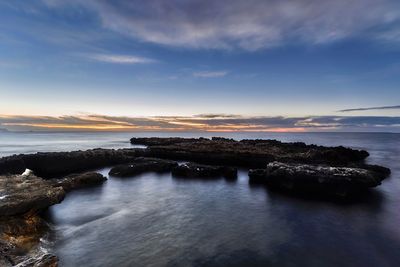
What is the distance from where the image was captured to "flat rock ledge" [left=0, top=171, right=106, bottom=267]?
11023 mm

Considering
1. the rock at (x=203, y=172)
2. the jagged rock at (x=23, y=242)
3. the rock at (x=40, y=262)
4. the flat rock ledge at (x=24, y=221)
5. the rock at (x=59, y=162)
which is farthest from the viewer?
the rock at (x=203, y=172)

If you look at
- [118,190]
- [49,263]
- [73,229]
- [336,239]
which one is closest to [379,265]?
[336,239]

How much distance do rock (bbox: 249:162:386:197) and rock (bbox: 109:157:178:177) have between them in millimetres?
15278

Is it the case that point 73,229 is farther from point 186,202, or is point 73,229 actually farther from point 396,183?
point 396,183

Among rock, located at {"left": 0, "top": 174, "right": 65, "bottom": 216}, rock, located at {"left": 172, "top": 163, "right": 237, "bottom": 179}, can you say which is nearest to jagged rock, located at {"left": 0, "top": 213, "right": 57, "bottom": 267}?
rock, located at {"left": 0, "top": 174, "right": 65, "bottom": 216}

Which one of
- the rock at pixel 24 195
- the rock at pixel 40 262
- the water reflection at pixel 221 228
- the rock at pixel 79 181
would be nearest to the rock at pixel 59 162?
the rock at pixel 79 181

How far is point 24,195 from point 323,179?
22683mm

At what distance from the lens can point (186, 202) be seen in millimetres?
24141

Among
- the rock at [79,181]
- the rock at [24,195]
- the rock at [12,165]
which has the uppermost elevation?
the rock at [24,195]

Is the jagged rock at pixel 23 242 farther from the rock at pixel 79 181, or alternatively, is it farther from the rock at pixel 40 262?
the rock at pixel 79 181

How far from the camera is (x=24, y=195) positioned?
15297 mm

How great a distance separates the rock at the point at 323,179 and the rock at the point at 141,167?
15.3 m

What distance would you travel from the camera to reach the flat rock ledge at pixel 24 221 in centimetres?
1102

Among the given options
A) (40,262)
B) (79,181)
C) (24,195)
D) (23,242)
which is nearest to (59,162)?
Result: (79,181)
